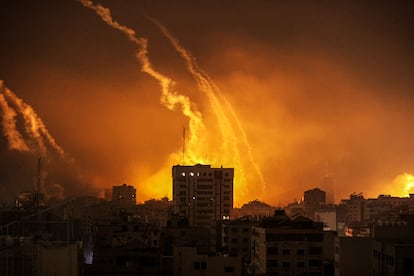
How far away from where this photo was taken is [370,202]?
30.2 metres

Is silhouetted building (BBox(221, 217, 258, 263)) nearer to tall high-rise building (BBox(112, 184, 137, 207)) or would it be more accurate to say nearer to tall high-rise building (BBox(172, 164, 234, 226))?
tall high-rise building (BBox(172, 164, 234, 226))

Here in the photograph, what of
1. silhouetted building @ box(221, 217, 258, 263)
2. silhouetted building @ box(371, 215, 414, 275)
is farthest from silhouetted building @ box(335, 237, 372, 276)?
silhouetted building @ box(221, 217, 258, 263)

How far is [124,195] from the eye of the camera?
27.0m

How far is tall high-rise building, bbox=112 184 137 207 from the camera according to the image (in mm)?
25684

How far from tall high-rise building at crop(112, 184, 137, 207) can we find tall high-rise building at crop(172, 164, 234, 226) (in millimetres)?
1862

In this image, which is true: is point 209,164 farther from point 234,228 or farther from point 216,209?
point 234,228

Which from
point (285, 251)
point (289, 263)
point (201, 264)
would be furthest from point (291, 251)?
point (201, 264)

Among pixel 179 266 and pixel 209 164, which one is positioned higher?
pixel 209 164

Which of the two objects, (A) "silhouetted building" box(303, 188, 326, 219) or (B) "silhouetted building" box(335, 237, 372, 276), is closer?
(B) "silhouetted building" box(335, 237, 372, 276)

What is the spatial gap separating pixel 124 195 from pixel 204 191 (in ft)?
10.6

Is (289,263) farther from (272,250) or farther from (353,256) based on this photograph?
(353,256)

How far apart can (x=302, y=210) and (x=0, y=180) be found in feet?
41.6

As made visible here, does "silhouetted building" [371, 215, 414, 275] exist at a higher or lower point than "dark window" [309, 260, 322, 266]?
higher

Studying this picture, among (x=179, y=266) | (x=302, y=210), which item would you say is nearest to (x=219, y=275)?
(x=179, y=266)
